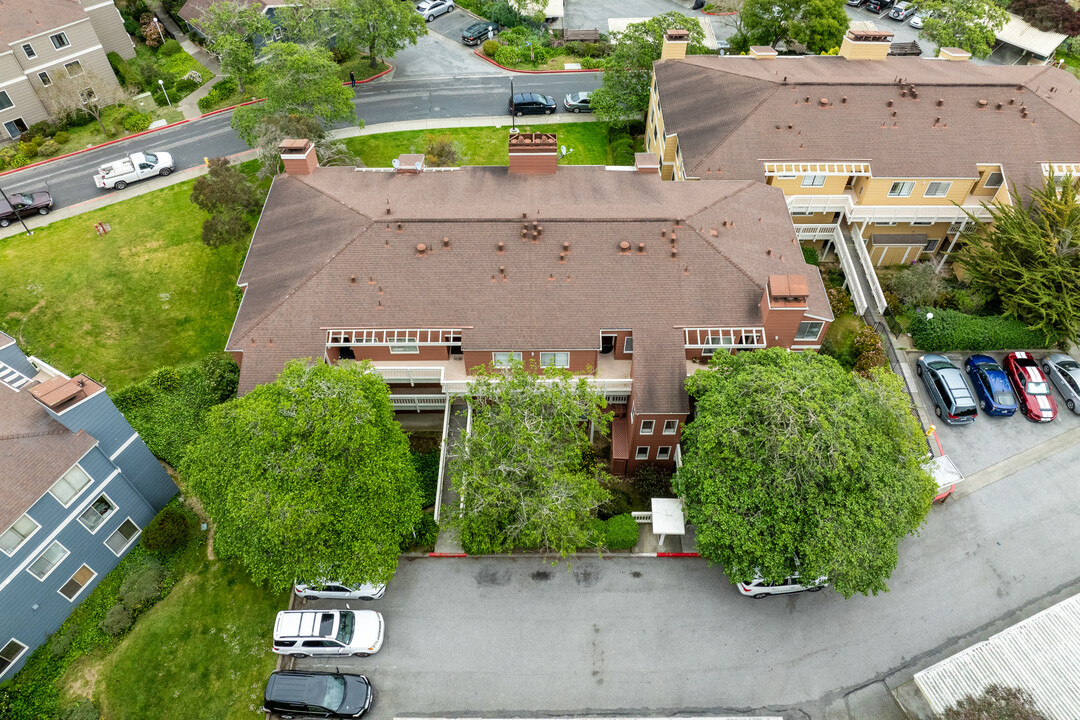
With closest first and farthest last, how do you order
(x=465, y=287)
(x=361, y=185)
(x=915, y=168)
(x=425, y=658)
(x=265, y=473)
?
(x=265, y=473) → (x=425, y=658) → (x=465, y=287) → (x=361, y=185) → (x=915, y=168)

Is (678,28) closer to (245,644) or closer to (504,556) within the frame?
(504,556)

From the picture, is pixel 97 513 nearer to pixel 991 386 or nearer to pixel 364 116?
pixel 364 116

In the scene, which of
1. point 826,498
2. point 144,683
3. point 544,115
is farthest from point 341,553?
point 544,115

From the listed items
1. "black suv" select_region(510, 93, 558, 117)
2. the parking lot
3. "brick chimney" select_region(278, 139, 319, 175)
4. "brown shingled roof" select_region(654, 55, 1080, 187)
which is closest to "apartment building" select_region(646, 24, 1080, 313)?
"brown shingled roof" select_region(654, 55, 1080, 187)

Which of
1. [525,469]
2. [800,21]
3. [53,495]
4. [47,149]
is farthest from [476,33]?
[53,495]

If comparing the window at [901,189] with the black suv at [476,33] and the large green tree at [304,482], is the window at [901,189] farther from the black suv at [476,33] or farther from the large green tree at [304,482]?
the black suv at [476,33]

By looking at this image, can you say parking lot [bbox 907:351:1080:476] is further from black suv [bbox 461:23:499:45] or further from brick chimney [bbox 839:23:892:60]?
black suv [bbox 461:23:499:45]
